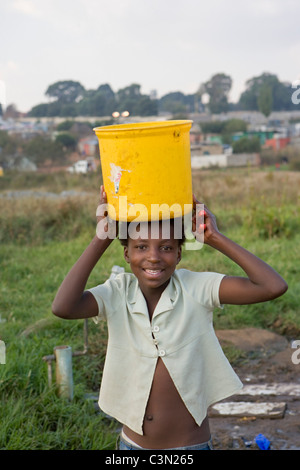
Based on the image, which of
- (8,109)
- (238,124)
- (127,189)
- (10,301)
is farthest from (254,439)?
(238,124)

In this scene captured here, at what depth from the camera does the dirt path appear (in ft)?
9.30

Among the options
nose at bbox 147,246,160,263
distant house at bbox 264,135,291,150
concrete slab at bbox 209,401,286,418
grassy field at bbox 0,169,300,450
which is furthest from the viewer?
distant house at bbox 264,135,291,150

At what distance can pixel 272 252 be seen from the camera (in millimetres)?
5902

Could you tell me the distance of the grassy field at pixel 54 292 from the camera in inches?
108

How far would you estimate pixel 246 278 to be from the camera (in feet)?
5.67

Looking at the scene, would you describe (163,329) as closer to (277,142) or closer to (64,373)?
(64,373)

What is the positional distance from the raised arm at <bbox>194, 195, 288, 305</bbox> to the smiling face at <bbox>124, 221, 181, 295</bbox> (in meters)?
0.10

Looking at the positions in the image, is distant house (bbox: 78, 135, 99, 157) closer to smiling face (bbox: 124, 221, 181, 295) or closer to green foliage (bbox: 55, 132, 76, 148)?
green foliage (bbox: 55, 132, 76, 148)

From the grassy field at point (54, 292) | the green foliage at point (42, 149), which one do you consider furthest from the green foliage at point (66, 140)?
the grassy field at point (54, 292)

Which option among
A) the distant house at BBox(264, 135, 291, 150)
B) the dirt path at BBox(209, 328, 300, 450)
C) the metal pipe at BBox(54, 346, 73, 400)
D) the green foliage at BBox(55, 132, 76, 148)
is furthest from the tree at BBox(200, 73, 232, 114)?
the metal pipe at BBox(54, 346, 73, 400)

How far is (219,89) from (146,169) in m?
43.4

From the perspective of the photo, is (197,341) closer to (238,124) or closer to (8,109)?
(8,109)

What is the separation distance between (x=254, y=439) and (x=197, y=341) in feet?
4.20

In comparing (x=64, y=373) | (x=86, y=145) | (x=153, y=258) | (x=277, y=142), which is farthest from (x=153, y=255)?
(x=277, y=142)
